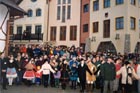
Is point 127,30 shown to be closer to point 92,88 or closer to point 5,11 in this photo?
point 92,88

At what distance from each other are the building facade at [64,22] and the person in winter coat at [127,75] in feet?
87.1

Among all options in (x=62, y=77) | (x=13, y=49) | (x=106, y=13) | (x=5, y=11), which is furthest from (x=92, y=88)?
(x=106, y=13)

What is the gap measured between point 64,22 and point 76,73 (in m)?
26.9

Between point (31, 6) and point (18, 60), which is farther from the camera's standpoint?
point (31, 6)

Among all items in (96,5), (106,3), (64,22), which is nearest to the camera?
(106,3)

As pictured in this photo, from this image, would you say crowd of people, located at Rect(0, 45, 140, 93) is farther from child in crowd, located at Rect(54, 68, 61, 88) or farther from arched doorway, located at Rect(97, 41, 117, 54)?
arched doorway, located at Rect(97, 41, 117, 54)

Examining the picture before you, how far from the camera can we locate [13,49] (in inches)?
1133

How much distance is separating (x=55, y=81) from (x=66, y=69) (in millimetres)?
1090

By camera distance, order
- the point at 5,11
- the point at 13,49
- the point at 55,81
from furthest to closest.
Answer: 1. the point at 13,49
2. the point at 55,81
3. the point at 5,11

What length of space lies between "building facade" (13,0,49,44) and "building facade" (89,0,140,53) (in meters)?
9.03

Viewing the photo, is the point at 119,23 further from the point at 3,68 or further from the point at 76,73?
the point at 3,68

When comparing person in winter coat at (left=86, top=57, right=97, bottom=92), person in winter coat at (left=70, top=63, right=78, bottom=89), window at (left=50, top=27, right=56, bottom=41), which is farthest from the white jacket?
window at (left=50, top=27, right=56, bottom=41)

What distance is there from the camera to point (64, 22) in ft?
156

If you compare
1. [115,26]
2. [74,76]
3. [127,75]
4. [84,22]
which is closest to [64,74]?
[74,76]
